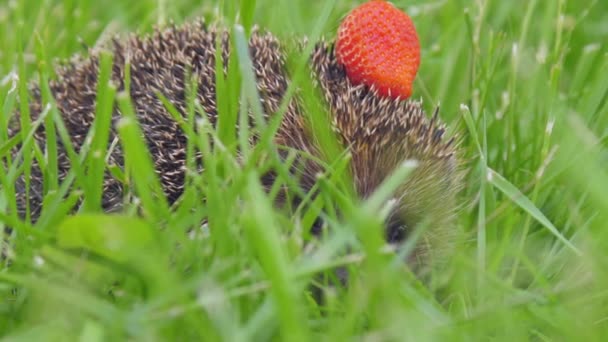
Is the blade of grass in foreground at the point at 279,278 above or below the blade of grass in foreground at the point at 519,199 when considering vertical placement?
above

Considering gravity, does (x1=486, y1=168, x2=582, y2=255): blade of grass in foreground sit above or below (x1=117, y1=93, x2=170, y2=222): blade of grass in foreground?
below

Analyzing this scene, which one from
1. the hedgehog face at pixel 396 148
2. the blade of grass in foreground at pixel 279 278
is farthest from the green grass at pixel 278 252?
the hedgehog face at pixel 396 148

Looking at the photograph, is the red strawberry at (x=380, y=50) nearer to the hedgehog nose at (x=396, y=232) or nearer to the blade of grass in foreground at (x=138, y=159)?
the hedgehog nose at (x=396, y=232)

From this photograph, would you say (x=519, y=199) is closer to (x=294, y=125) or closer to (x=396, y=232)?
(x=396, y=232)

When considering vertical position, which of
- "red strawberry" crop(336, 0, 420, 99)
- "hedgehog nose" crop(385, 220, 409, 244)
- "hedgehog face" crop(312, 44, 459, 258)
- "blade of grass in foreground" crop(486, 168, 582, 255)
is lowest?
"blade of grass in foreground" crop(486, 168, 582, 255)

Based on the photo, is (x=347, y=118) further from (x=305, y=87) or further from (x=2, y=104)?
(x=2, y=104)

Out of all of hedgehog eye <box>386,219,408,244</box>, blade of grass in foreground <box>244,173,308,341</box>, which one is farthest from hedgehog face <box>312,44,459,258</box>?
blade of grass in foreground <box>244,173,308,341</box>

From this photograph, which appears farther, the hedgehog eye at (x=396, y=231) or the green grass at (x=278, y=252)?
the hedgehog eye at (x=396, y=231)

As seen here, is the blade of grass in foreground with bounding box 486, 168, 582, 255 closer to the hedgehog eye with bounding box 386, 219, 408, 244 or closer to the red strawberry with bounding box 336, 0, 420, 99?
the hedgehog eye with bounding box 386, 219, 408, 244

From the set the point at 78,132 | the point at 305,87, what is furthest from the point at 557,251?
the point at 78,132
